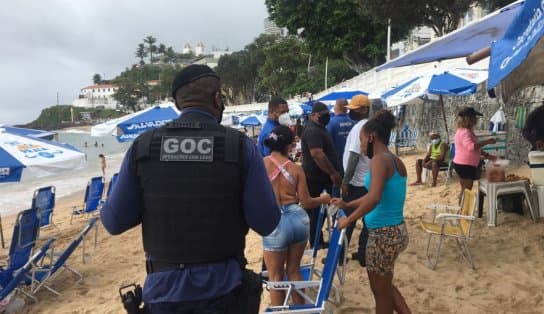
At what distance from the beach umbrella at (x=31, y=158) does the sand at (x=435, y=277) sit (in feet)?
4.38

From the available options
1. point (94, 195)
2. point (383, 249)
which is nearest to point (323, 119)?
point (383, 249)

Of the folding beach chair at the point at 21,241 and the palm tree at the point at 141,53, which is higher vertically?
the palm tree at the point at 141,53

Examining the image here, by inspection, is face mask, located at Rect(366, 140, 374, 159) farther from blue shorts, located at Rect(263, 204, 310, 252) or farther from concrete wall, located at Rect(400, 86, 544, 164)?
A: concrete wall, located at Rect(400, 86, 544, 164)

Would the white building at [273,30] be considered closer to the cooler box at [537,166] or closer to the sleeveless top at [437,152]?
the sleeveless top at [437,152]

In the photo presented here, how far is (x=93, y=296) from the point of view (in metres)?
4.81

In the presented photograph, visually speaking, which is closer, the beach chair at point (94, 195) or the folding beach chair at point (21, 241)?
the folding beach chair at point (21, 241)

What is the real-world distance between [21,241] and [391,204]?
4.05m

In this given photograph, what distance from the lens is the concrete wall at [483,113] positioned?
944cm

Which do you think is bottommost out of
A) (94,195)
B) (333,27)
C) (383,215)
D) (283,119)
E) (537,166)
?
(94,195)

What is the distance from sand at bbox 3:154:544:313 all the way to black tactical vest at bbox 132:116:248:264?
2.33 m

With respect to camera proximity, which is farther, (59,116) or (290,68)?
(59,116)

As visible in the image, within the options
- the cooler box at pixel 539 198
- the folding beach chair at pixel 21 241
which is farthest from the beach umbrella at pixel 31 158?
the cooler box at pixel 539 198

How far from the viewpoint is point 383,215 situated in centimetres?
282

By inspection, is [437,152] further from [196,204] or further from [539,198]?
[196,204]
